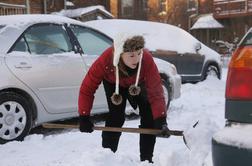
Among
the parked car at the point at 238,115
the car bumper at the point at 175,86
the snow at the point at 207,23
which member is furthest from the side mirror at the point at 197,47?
the snow at the point at 207,23

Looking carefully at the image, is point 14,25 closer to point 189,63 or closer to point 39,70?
point 39,70

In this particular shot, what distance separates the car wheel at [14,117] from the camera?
5746 millimetres

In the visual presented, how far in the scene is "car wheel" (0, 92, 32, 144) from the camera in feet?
18.9

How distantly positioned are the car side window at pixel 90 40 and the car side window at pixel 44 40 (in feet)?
0.87

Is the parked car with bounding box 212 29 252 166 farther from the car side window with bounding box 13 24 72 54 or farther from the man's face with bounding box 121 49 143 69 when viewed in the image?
the car side window with bounding box 13 24 72 54

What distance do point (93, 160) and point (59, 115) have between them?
211cm

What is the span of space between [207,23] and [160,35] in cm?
2376

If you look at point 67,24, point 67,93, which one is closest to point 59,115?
point 67,93

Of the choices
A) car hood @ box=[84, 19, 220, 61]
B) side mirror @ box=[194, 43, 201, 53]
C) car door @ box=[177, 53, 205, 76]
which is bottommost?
car door @ box=[177, 53, 205, 76]

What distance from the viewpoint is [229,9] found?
111 feet

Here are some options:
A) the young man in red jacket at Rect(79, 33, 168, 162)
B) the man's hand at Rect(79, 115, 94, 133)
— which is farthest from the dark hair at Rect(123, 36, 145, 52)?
the man's hand at Rect(79, 115, 94, 133)

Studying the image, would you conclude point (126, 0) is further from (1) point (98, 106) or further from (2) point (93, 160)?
(2) point (93, 160)

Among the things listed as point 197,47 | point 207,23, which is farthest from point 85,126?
point 207,23

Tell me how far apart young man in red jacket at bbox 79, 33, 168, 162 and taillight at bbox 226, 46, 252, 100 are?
53.2 inches
